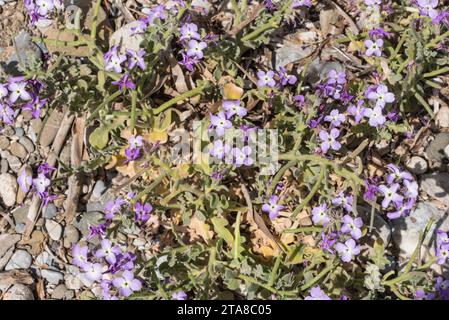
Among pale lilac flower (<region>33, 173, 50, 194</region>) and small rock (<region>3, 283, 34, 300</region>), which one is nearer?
pale lilac flower (<region>33, 173, 50, 194</region>)

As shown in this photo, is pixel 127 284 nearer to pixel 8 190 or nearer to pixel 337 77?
pixel 8 190

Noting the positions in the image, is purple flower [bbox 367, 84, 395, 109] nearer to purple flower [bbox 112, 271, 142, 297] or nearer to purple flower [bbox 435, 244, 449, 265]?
purple flower [bbox 435, 244, 449, 265]

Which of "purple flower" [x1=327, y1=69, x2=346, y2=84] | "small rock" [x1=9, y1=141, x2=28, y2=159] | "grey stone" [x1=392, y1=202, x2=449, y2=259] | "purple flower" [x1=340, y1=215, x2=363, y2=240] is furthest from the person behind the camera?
"small rock" [x1=9, y1=141, x2=28, y2=159]

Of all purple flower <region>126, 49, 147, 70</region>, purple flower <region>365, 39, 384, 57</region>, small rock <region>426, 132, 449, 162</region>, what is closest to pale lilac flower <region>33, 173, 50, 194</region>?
purple flower <region>126, 49, 147, 70</region>

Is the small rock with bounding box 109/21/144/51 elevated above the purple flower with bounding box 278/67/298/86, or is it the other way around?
the small rock with bounding box 109/21/144/51

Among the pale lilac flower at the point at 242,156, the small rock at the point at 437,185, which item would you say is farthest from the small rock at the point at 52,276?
the small rock at the point at 437,185

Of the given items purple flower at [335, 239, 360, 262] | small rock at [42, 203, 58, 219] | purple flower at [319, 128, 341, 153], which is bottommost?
small rock at [42, 203, 58, 219]
